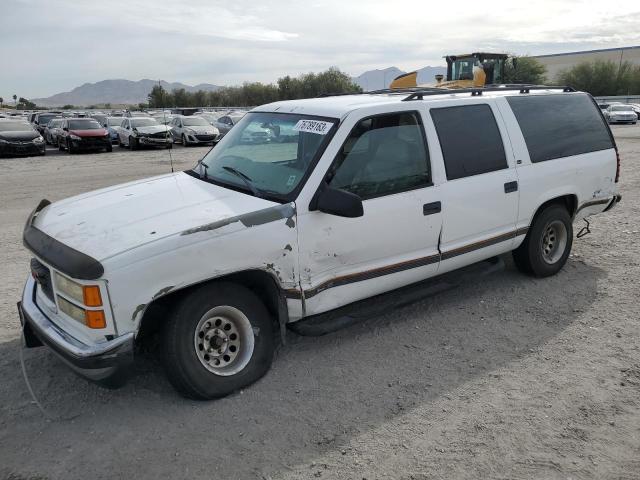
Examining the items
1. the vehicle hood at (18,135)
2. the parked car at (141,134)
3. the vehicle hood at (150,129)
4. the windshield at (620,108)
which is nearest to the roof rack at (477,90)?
the parked car at (141,134)

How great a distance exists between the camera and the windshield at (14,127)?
21406mm

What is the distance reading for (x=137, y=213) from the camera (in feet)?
11.6

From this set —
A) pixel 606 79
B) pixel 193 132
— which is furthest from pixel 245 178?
pixel 606 79

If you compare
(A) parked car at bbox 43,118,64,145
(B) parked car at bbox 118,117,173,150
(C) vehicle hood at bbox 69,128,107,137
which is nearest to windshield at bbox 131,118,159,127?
(B) parked car at bbox 118,117,173,150

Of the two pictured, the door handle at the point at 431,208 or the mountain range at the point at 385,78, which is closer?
the door handle at the point at 431,208

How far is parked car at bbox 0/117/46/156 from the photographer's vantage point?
2048 cm

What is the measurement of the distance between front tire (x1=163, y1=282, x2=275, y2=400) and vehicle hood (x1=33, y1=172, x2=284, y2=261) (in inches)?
17.3

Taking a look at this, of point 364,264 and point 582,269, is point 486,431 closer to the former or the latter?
point 364,264

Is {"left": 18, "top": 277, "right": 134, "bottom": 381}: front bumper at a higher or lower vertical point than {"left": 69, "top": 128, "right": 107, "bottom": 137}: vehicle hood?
lower

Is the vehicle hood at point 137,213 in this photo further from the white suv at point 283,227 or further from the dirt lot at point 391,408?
the dirt lot at point 391,408

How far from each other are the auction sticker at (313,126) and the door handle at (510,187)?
1830 mm

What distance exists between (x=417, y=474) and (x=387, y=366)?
1.14 meters

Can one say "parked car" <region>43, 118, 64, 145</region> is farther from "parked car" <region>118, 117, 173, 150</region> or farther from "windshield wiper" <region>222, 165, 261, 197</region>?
"windshield wiper" <region>222, 165, 261, 197</region>

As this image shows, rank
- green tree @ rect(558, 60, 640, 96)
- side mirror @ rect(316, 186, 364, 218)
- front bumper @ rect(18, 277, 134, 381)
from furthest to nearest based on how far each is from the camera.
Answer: green tree @ rect(558, 60, 640, 96) → side mirror @ rect(316, 186, 364, 218) → front bumper @ rect(18, 277, 134, 381)
